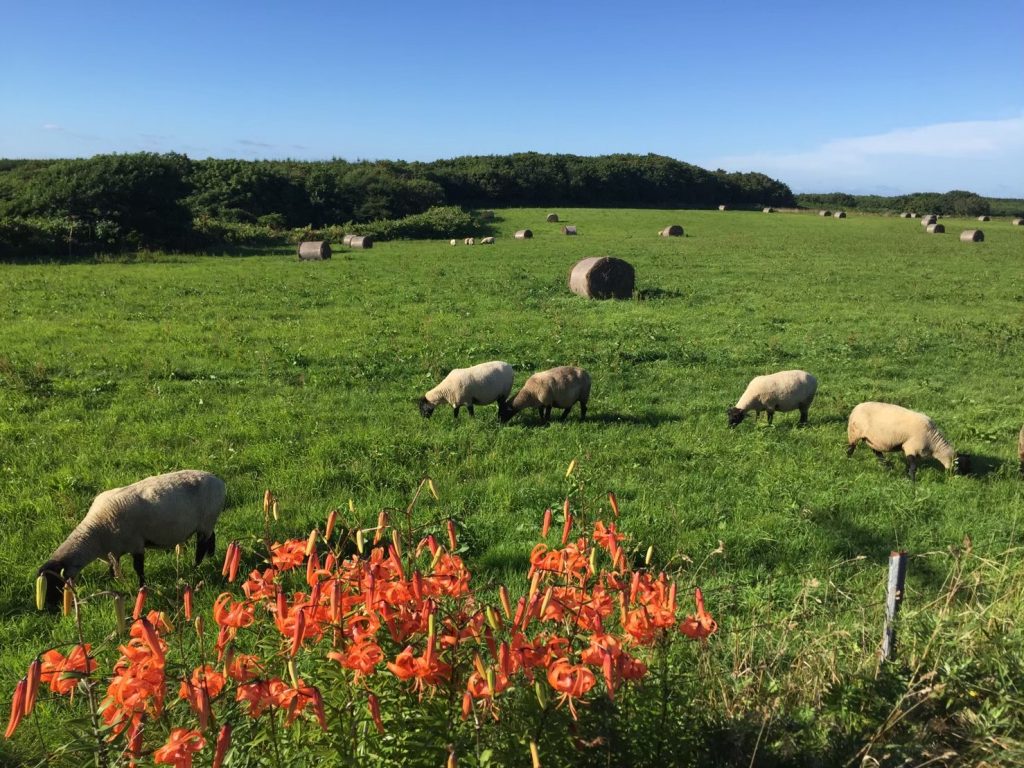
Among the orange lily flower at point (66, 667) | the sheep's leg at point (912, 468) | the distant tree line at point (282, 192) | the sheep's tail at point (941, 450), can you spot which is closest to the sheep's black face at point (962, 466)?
the sheep's tail at point (941, 450)

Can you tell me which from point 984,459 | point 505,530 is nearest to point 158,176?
point 505,530

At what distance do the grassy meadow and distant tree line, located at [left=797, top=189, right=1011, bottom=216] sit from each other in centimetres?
7820

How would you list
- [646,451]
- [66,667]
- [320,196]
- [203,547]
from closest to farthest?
[66,667] < [203,547] < [646,451] < [320,196]

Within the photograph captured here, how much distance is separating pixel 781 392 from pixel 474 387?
5558mm

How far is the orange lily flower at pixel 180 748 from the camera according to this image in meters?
1.94

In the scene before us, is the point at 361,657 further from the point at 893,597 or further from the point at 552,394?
the point at 552,394

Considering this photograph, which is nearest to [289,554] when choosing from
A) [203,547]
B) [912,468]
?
Answer: [203,547]

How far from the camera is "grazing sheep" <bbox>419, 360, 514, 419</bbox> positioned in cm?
1139

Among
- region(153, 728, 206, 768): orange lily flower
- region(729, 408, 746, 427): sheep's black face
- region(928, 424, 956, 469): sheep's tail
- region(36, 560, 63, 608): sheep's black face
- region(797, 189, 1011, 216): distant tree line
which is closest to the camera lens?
region(153, 728, 206, 768): orange lily flower

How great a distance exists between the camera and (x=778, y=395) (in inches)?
447

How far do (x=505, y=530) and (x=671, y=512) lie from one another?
6.85 ft

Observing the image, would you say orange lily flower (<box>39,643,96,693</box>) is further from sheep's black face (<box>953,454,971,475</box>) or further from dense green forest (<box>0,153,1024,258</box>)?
dense green forest (<box>0,153,1024,258</box>)

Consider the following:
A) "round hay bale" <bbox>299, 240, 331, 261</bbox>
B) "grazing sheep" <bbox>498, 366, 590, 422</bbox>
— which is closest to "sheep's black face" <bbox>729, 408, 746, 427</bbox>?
"grazing sheep" <bbox>498, 366, 590, 422</bbox>

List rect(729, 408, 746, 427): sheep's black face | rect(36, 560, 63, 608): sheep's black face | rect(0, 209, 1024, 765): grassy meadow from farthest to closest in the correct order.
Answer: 1. rect(729, 408, 746, 427): sheep's black face
2. rect(36, 560, 63, 608): sheep's black face
3. rect(0, 209, 1024, 765): grassy meadow
